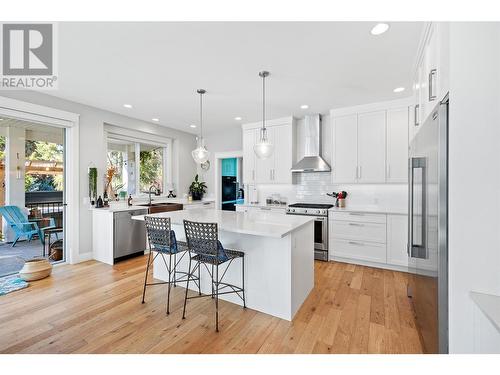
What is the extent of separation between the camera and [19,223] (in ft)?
12.4

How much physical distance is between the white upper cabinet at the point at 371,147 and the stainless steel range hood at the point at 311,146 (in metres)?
0.62

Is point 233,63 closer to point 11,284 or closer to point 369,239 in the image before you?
point 369,239

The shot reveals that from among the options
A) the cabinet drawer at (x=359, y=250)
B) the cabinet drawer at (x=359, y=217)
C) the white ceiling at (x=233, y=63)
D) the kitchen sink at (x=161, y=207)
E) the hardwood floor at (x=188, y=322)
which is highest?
the white ceiling at (x=233, y=63)

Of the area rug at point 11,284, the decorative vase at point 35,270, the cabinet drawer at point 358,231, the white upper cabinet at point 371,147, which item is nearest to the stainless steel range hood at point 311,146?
the white upper cabinet at point 371,147

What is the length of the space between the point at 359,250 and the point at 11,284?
488cm

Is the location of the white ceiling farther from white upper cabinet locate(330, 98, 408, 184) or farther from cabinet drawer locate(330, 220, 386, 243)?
cabinet drawer locate(330, 220, 386, 243)

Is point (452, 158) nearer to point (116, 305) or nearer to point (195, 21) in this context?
point (195, 21)

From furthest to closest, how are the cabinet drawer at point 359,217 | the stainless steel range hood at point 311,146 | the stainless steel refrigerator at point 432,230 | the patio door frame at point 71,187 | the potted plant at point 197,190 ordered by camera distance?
the potted plant at point 197,190 → the stainless steel range hood at point 311,146 → the patio door frame at point 71,187 → the cabinet drawer at point 359,217 → the stainless steel refrigerator at point 432,230

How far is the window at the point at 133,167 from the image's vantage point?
→ 4598 mm

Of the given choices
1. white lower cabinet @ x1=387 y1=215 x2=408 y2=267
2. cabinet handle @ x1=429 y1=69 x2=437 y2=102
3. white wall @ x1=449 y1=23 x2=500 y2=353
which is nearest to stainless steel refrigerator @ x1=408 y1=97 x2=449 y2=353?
white wall @ x1=449 y1=23 x2=500 y2=353

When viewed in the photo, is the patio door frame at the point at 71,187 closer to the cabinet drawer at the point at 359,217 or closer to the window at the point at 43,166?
the window at the point at 43,166

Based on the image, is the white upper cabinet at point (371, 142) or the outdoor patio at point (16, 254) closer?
the outdoor patio at point (16, 254)

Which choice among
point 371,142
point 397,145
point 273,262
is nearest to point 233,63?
point 273,262

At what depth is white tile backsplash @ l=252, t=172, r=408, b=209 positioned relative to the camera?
3933mm
